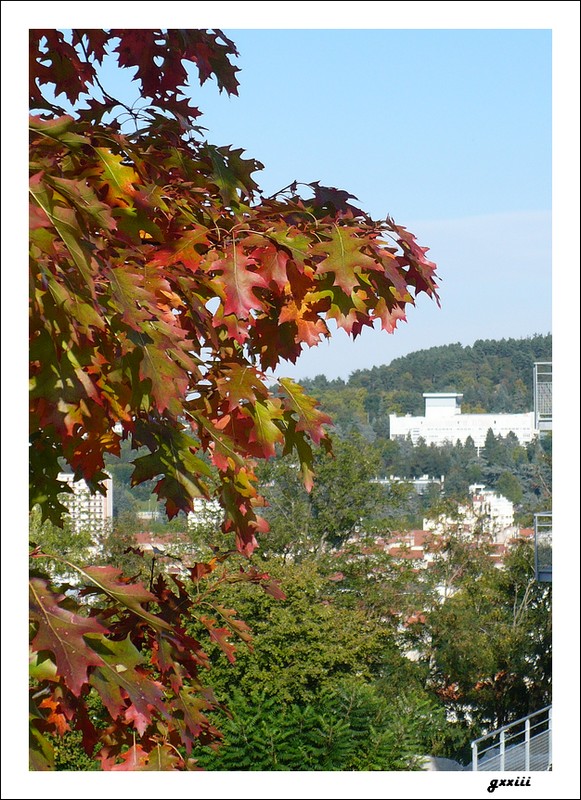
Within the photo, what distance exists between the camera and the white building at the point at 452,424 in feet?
104

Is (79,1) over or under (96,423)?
over

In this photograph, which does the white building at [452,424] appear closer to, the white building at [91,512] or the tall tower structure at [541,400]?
the white building at [91,512]

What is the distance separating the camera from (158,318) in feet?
5.04

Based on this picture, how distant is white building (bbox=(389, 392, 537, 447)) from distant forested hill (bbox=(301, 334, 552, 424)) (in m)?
0.44

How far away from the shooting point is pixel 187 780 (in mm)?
1416

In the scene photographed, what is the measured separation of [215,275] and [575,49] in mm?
799

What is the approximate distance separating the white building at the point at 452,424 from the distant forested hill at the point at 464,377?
0.44 meters

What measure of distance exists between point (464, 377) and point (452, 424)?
Result: 1911mm

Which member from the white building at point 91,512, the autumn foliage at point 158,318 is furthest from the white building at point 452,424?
the autumn foliage at point 158,318

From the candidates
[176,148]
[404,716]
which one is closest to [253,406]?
[176,148]

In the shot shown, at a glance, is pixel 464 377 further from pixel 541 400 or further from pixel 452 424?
pixel 541 400

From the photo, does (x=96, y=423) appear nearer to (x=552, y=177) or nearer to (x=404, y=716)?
(x=552, y=177)

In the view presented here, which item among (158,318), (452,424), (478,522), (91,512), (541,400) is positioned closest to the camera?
(158,318)

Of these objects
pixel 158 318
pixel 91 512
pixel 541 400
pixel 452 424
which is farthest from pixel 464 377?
pixel 158 318
